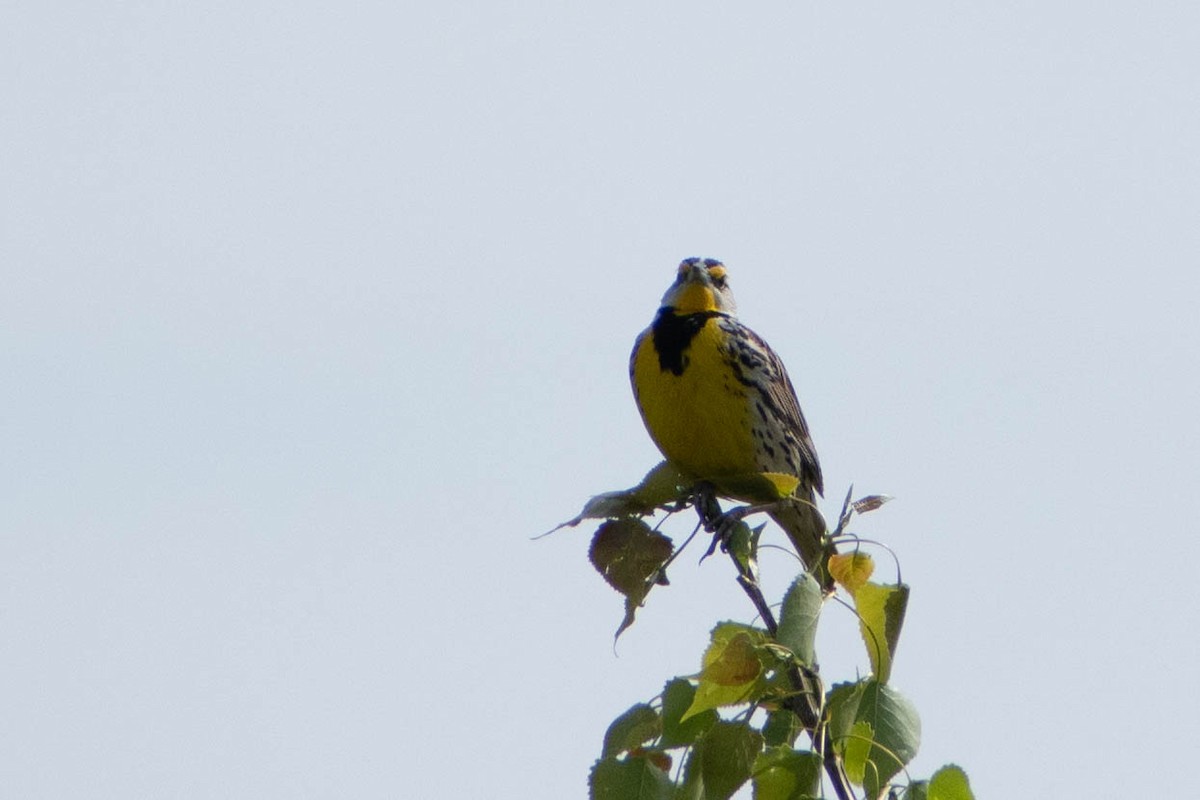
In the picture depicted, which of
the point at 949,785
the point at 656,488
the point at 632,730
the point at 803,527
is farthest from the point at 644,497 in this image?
the point at 803,527

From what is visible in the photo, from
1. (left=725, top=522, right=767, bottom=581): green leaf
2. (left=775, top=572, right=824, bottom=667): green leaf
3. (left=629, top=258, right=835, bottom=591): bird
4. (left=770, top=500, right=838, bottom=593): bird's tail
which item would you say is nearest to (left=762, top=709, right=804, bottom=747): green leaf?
(left=775, top=572, right=824, bottom=667): green leaf

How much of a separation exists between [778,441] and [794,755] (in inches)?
125

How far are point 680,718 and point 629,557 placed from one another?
2.30 ft

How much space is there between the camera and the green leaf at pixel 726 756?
3.06 metres

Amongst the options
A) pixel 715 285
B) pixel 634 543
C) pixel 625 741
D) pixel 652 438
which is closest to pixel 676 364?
pixel 652 438

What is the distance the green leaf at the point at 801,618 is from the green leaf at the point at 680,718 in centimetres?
21

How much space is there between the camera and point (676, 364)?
593 centimetres

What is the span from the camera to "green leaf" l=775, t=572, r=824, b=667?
122 inches

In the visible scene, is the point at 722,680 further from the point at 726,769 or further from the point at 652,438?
the point at 652,438

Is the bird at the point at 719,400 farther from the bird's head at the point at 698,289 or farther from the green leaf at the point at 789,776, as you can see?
the green leaf at the point at 789,776

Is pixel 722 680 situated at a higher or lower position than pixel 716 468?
lower

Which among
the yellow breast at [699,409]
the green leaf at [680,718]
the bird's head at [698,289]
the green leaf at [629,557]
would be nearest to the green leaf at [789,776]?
the green leaf at [680,718]

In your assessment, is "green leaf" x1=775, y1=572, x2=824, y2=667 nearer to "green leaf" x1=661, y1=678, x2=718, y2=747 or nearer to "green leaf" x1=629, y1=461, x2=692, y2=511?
"green leaf" x1=661, y1=678, x2=718, y2=747

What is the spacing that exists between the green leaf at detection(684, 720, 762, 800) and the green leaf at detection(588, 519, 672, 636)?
658mm
